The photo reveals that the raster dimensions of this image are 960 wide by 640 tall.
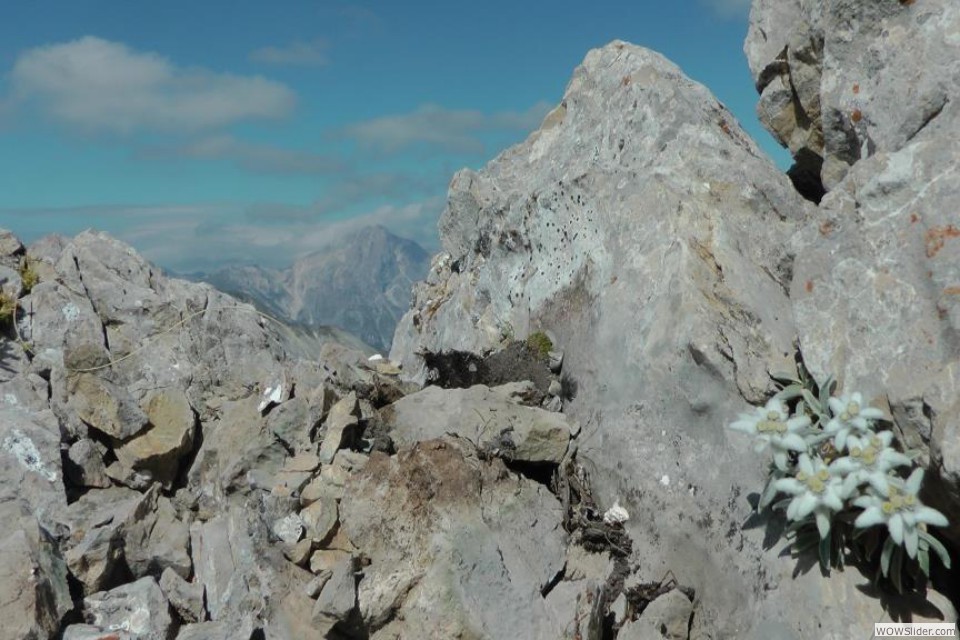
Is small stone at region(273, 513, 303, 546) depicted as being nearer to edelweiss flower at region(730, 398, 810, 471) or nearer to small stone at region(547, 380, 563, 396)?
small stone at region(547, 380, 563, 396)

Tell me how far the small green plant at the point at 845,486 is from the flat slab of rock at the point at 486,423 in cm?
280

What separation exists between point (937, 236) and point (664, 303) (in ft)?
11.0

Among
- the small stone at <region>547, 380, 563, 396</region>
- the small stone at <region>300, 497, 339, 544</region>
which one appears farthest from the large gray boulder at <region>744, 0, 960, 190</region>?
the small stone at <region>300, 497, 339, 544</region>

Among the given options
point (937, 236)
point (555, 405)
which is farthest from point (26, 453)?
point (937, 236)

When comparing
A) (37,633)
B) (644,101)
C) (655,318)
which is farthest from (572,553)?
(644,101)

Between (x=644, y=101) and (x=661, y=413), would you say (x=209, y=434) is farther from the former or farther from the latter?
(x=644, y=101)

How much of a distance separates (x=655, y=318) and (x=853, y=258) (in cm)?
260

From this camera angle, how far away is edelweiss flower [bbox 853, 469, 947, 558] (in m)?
7.94

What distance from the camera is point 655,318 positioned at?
11.0 metres

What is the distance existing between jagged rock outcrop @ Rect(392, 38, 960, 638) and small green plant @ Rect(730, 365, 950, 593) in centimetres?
47

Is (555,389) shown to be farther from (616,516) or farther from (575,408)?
(616,516)

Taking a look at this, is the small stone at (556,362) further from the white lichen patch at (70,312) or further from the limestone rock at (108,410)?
the white lichen patch at (70,312)

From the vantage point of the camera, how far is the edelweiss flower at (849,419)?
27.7 ft

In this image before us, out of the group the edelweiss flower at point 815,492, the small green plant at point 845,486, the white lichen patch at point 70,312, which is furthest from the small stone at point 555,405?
the white lichen patch at point 70,312
